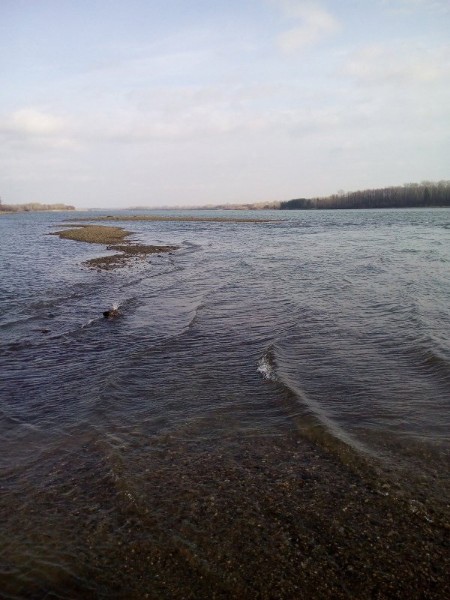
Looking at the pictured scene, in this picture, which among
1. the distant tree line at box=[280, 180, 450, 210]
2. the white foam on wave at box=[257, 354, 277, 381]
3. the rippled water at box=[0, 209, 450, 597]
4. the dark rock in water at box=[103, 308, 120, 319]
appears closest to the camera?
the rippled water at box=[0, 209, 450, 597]

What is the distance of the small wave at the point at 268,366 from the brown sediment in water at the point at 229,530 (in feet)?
8.91

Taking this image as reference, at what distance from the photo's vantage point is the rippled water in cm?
590

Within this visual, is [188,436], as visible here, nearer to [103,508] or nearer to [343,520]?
[103,508]

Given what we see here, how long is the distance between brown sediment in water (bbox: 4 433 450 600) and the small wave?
8.91 ft

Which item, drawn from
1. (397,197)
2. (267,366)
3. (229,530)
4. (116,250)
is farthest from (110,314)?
(397,197)

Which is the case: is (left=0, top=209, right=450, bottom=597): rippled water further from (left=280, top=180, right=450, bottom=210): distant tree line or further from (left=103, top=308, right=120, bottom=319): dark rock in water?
(left=280, top=180, right=450, bottom=210): distant tree line

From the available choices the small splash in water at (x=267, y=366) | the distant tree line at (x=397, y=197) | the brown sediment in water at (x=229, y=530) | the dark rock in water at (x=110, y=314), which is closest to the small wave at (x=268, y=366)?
the small splash in water at (x=267, y=366)

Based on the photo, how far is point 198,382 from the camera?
905 cm

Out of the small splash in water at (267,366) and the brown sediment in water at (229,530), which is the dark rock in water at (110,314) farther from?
the brown sediment in water at (229,530)

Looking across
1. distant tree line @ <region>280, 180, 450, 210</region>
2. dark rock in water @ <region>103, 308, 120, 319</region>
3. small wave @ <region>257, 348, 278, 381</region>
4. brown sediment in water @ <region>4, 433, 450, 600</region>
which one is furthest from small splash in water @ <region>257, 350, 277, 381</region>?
distant tree line @ <region>280, 180, 450, 210</region>

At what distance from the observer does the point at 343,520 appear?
4.93 metres

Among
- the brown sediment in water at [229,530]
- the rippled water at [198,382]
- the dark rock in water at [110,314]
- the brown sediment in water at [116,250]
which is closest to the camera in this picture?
the brown sediment in water at [229,530]

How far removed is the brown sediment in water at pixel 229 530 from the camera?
409 centimetres

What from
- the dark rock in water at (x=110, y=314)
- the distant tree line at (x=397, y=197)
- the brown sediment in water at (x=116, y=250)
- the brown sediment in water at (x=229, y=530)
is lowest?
the brown sediment in water at (x=229, y=530)
